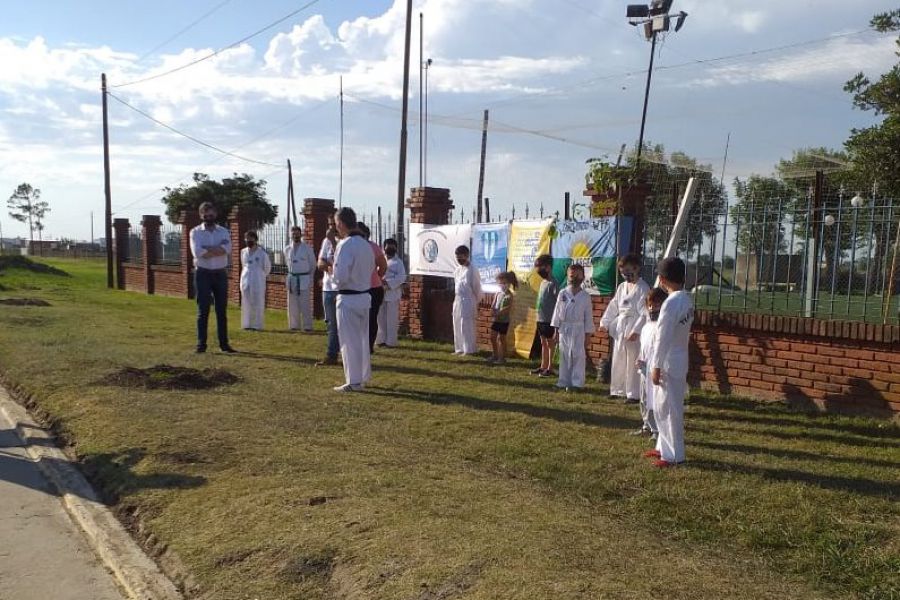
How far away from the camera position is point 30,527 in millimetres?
5105

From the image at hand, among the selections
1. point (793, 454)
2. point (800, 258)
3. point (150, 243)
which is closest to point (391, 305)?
point (800, 258)

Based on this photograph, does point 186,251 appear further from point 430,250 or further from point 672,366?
point 672,366

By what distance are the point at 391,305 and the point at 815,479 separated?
7.96 meters

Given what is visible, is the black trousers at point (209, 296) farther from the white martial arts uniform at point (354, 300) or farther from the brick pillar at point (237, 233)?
the brick pillar at point (237, 233)

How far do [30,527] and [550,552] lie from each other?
330 centimetres

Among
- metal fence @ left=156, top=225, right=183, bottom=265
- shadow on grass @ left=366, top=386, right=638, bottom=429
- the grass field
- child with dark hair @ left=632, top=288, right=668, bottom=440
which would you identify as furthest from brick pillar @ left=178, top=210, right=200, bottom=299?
child with dark hair @ left=632, top=288, right=668, bottom=440

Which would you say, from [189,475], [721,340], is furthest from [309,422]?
[721,340]

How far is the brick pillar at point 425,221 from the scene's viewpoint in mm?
13305

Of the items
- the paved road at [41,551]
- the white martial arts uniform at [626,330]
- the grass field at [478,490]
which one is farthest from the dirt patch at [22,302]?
the white martial arts uniform at [626,330]

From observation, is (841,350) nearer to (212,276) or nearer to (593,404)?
(593,404)

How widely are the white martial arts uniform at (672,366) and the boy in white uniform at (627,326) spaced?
2.00 m

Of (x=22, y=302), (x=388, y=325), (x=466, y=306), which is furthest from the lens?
(x=22, y=302)

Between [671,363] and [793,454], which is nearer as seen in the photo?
[671,363]

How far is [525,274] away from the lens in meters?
11.5
